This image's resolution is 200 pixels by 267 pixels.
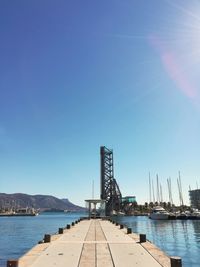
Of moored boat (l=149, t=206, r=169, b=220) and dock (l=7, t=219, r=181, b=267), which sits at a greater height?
moored boat (l=149, t=206, r=169, b=220)

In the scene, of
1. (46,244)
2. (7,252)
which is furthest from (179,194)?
(46,244)

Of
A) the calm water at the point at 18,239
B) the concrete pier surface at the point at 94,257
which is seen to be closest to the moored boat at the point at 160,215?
the calm water at the point at 18,239

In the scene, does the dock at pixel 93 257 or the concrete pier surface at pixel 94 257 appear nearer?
the dock at pixel 93 257

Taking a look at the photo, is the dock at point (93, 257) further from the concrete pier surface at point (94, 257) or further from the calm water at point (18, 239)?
the calm water at point (18, 239)

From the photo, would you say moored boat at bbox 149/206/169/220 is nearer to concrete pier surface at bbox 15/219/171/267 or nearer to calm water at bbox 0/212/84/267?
calm water at bbox 0/212/84/267

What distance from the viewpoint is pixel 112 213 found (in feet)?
645

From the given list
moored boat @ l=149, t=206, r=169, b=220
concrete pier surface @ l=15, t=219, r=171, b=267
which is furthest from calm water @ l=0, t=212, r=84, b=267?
moored boat @ l=149, t=206, r=169, b=220

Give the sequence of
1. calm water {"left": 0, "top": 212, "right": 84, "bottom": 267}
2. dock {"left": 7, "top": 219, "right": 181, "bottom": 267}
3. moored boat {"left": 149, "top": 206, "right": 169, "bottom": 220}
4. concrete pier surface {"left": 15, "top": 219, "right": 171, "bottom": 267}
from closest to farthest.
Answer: dock {"left": 7, "top": 219, "right": 181, "bottom": 267}
concrete pier surface {"left": 15, "top": 219, "right": 171, "bottom": 267}
calm water {"left": 0, "top": 212, "right": 84, "bottom": 267}
moored boat {"left": 149, "top": 206, "right": 169, "bottom": 220}

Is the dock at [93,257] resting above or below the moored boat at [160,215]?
below

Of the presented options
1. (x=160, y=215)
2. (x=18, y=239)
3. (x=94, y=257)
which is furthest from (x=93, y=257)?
(x=160, y=215)

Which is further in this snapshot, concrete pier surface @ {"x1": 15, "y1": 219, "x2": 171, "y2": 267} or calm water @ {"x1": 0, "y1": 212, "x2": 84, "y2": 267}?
calm water @ {"x1": 0, "y1": 212, "x2": 84, "y2": 267}

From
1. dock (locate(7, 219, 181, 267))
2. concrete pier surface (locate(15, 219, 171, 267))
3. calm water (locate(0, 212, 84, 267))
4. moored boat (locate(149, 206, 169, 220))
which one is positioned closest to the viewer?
dock (locate(7, 219, 181, 267))

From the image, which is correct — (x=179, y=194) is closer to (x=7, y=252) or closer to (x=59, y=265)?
(x=7, y=252)

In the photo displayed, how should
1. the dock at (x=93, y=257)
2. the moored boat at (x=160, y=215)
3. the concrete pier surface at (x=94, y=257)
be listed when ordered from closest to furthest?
the dock at (x=93, y=257)
the concrete pier surface at (x=94, y=257)
the moored boat at (x=160, y=215)
